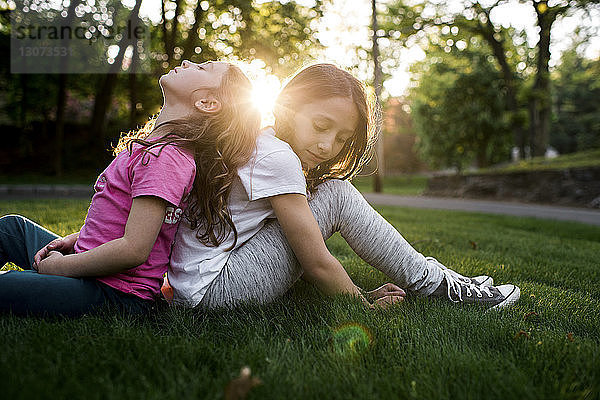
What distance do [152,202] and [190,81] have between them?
0.59 metres

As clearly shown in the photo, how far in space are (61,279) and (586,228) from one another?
6286 mm

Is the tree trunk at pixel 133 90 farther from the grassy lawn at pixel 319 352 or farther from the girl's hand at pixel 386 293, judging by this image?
the grassy lawn at pixel 319 352

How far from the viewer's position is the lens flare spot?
1607 millimetres

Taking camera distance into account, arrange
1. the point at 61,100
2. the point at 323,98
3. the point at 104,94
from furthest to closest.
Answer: the point at 104,94, the point at 61,100, the point at 323,98

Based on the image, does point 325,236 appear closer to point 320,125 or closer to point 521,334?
point 320,125

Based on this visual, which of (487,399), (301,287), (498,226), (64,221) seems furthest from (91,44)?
(487,399)

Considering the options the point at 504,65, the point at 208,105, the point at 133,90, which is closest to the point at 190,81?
the point at 208,105

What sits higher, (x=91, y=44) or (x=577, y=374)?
(x=91, y=44)

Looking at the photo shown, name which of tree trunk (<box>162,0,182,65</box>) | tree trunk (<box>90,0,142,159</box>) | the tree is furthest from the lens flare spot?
tree trunk (<box>90,0,142,159</box>)

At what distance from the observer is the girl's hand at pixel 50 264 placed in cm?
178

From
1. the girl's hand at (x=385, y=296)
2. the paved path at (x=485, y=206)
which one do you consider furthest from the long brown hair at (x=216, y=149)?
the paved path at (x=485, y=206)

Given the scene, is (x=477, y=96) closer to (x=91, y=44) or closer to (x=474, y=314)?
(x=91, y=44)

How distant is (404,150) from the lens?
119ft

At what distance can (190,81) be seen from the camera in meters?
2.00
